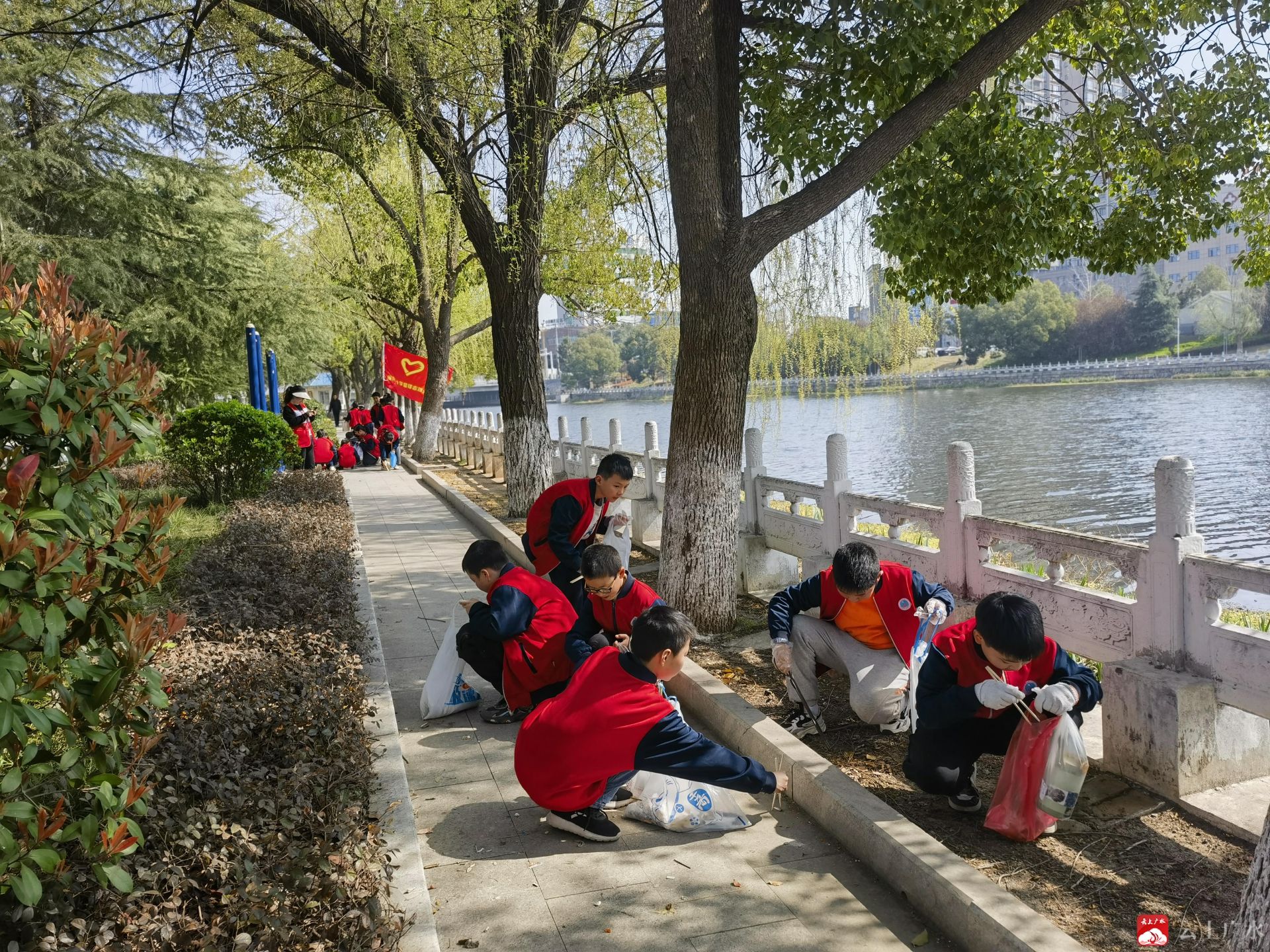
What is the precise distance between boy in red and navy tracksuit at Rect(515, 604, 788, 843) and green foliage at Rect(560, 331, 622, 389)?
62.2 ft

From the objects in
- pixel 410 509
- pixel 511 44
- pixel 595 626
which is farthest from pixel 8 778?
pixel 410 509

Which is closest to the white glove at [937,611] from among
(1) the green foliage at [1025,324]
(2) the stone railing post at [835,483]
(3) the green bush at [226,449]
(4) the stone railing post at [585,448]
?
(2) the stone railing post at [835,483]

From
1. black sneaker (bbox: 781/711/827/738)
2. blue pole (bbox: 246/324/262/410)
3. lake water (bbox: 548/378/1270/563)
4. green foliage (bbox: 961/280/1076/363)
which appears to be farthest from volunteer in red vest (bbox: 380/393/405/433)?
green foliage (bbox: 961/280/1076/363)

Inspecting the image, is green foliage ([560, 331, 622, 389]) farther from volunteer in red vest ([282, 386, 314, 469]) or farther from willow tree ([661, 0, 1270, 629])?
willow tree ([661, 0, 1270, 629])

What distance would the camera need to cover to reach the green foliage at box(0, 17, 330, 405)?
17.0 metres

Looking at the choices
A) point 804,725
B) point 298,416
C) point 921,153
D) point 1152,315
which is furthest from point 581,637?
point 1152,315

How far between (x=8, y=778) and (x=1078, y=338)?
160ft

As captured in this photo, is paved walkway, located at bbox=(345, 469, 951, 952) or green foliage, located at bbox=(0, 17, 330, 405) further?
green foliage, located at bbox=(0, 17, 330, 405)

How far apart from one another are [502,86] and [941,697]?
10.2 metres

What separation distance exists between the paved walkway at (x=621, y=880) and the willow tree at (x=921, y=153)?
259 cm

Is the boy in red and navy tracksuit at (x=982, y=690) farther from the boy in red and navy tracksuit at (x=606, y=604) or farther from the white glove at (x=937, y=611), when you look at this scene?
the boy in red and navy tracksuit at (x=606, y=604)

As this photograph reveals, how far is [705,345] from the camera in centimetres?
663

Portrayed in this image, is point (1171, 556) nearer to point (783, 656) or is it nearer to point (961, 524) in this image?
point (961, 524)

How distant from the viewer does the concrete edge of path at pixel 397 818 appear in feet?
9.90
